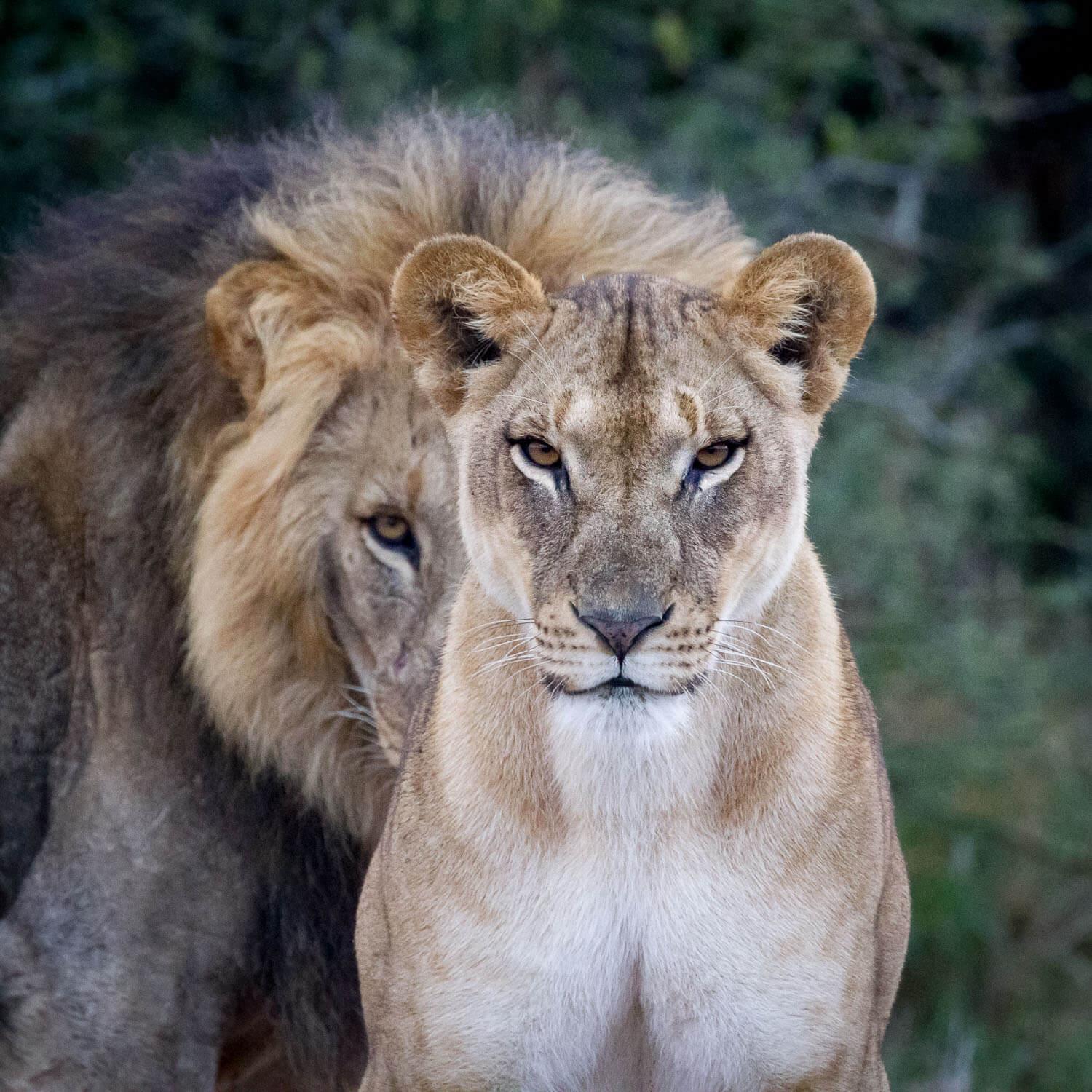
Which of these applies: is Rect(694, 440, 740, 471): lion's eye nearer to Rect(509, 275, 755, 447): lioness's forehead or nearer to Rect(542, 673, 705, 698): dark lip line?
Rect(509, 275, 755, 447): lioness's forehead

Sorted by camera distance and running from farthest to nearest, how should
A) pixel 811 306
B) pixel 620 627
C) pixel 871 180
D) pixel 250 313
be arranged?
1. pixel 871 180
2. pixel 250 313
3. pixel 811 306
4. pixel 620 627

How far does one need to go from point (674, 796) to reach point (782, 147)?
4.00m

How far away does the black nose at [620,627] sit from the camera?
2.02 meters

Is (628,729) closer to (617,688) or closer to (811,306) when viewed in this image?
(617,688)

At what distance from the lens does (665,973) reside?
2.15m

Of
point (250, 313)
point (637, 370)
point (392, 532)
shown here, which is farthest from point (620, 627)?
point (250, 313)

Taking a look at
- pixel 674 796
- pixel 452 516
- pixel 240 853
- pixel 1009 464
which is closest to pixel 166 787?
pixel 240 853

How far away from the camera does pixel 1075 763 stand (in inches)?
263

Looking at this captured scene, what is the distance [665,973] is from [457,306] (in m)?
0.84

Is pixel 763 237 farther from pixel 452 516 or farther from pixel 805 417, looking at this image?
pixel 805 417

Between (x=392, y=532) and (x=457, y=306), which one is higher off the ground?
(x=457, y=306)

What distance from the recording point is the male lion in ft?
10.0

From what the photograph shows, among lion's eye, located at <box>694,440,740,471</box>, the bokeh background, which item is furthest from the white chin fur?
the bokeh background

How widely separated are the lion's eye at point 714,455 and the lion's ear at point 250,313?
1124mm
